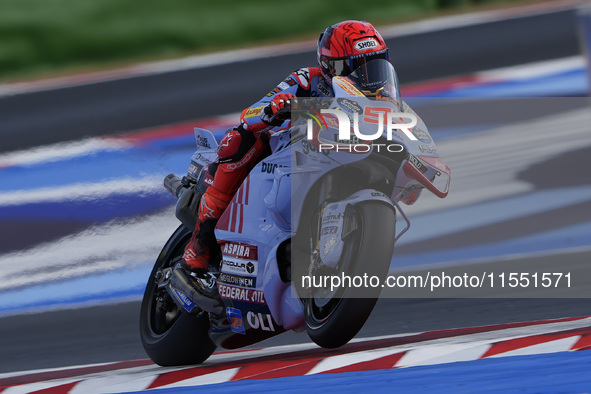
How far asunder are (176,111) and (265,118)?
4980 mm

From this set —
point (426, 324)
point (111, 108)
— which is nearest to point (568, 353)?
point (426, 324)

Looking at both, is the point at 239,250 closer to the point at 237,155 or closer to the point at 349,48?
the point at 237,155

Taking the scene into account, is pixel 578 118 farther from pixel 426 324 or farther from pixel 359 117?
pixel 359 117

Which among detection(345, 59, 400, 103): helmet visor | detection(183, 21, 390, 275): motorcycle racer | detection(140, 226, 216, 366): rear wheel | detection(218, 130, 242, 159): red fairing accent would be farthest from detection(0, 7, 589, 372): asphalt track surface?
detection(345, 59, 400, 103): helmet visor

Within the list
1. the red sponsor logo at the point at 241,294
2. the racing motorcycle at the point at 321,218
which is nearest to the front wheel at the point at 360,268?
the racing motorcycle at the point at 321,218

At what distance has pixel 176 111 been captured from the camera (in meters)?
8.78

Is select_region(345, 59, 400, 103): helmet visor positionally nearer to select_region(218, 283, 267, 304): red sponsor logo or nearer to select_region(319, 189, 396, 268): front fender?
select_region(319, 189, 396, 268): front fender

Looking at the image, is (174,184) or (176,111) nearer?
(174,184)

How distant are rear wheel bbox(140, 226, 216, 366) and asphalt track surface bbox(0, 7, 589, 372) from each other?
0.49 meters

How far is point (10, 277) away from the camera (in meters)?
6.55

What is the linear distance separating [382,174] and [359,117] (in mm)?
245

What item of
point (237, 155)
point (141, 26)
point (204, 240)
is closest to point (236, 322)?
point (204, 240)

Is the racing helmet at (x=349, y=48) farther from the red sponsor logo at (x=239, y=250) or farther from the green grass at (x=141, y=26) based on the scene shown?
the green grass at (x=141, y=26)

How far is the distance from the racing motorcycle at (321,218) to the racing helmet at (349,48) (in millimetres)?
38
